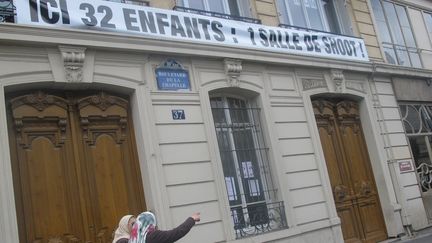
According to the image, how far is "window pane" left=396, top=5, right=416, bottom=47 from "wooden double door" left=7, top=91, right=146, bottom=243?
9.02m

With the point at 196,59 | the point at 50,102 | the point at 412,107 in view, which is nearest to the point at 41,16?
the point at 50,102

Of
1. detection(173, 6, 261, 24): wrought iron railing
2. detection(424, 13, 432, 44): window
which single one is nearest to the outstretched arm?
detection(173, 6, 261, 24): wrought iron railing

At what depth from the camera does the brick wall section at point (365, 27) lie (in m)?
11.8

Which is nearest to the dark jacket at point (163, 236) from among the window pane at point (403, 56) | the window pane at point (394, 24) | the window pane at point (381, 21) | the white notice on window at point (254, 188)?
the white notice on window at point (254, 188)

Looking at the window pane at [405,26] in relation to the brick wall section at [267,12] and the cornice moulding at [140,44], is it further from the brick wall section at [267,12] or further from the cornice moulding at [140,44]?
the brick wall section at [267,12]

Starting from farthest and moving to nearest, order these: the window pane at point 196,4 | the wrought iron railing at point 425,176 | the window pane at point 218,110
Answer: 1. the wrought iron railing at point 425,176
2. the window pane at point 196,4
3. the window pane at point 218,110

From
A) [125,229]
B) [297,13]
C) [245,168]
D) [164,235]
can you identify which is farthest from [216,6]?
[164,235]

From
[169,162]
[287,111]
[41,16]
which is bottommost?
[169,162]

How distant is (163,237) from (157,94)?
368cm

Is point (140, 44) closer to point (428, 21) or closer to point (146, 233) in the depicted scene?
point (146, 233)

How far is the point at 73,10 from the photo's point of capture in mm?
7062

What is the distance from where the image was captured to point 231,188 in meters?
8.32

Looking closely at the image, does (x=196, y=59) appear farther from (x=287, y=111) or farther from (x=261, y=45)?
(x=287, y=111)

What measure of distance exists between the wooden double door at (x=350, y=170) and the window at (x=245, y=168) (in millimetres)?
1757
